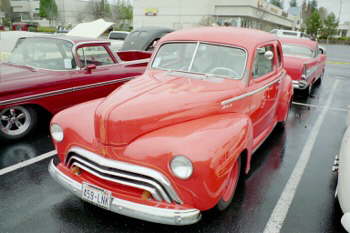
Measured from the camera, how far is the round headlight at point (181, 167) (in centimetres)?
245

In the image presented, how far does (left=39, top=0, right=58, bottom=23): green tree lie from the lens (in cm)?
5896

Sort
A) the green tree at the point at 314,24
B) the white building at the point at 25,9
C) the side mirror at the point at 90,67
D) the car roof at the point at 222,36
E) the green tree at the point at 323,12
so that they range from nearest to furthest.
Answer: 1. the car roof at the point at 222,36
2. the side mirror at the point at 90,67
3. the green tree at the point at 314,24
4. the white building at the point at 25,9
5. the green tree at the point at 323,12

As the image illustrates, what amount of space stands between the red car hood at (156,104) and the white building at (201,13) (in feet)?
154

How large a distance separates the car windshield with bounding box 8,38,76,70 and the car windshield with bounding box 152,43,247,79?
2.42 metres

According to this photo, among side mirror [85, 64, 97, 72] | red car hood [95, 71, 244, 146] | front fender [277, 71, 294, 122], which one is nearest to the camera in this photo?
red car hood [95, 71, 244, 146]

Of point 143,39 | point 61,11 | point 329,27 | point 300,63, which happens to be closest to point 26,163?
point 300,63

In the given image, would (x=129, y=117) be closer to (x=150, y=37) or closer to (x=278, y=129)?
(x=278, y=129)

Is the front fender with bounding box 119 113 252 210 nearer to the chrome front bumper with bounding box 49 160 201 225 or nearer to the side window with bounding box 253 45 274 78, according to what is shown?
the chrome front bumper with bounding box 49 160 201 225

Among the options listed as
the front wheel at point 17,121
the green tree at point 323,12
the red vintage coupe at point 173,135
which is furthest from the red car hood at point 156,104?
the green tree at point 323,12

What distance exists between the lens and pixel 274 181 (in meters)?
3.95

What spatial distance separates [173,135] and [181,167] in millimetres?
358

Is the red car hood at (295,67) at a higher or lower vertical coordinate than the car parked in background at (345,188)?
higher

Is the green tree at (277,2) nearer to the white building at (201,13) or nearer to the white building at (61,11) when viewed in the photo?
the white building at (201,13)

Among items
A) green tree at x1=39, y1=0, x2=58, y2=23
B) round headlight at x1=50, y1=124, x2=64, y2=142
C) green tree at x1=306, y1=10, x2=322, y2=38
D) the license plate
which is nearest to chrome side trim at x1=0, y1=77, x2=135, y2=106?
round headlight at x1=50, y1=124, x2=64, y2=142
